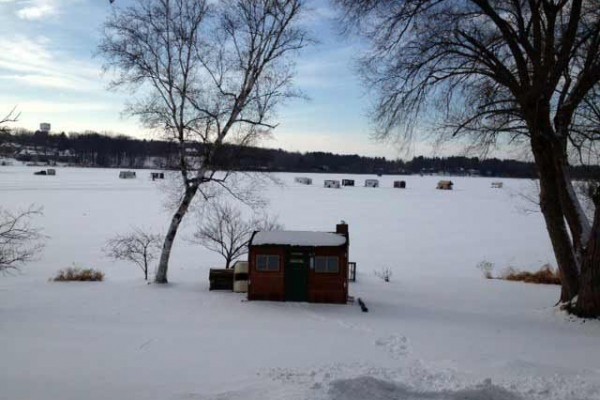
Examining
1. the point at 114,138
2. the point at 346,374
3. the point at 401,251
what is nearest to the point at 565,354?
the point at 346,374

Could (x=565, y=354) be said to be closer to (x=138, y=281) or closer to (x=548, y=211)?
(x=548, y=211)

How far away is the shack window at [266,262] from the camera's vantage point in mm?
14398

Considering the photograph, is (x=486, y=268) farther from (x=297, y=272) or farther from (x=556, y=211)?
(x=297, y=272)

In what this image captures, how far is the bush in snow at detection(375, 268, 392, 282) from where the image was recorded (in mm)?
20159

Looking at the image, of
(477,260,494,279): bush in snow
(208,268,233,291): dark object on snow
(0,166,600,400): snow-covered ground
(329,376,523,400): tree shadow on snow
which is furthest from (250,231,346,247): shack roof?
(477,260,494,279): bush in snow

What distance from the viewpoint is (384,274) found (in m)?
21.2

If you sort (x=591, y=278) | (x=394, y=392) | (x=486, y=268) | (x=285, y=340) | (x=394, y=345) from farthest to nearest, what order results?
(x=486, y=268)
(x=591, y=278)
(x=285, y=340)
(x=394, y=345)
(x=394, y=392)

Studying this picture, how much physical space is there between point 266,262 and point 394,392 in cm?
819

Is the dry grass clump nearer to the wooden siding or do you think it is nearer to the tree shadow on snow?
the wooden siding

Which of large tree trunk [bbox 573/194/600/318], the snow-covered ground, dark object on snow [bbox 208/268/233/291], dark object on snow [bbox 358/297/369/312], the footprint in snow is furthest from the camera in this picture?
dark object on snow [bbox 208/268/233/291]

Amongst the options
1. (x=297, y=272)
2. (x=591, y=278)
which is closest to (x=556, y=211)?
(x=591, y=278)

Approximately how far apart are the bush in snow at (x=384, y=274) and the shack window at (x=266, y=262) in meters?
6.66

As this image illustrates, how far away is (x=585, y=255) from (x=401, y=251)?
15313 millimetres

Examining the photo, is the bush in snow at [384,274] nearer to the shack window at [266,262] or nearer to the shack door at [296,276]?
the shack door at [296,276]
